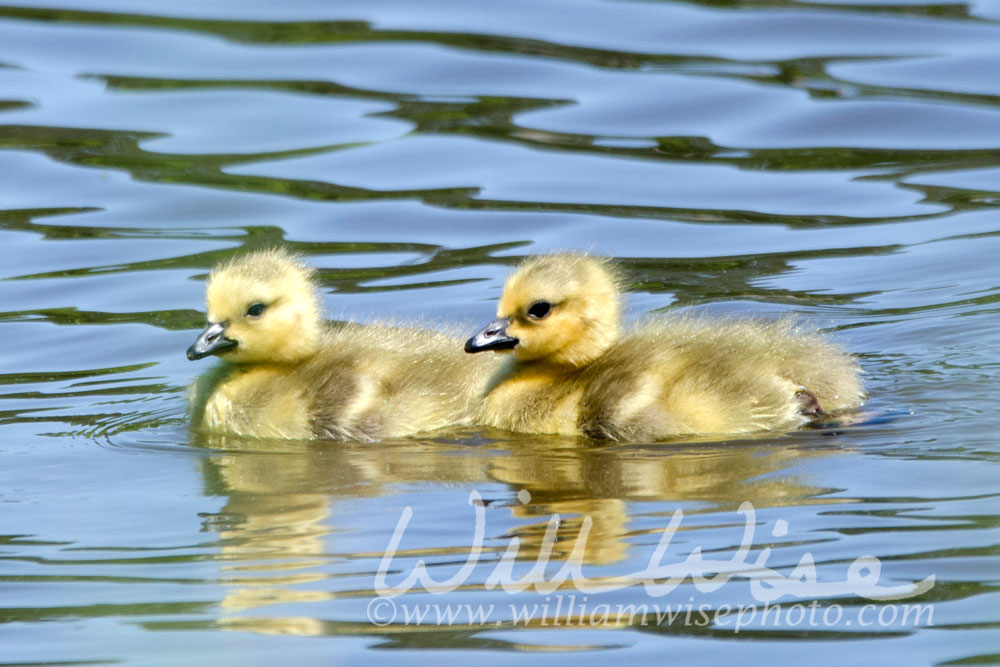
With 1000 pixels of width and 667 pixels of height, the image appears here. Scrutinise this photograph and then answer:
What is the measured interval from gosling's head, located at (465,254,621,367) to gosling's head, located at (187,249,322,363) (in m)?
0.74

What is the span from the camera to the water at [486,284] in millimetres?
4570

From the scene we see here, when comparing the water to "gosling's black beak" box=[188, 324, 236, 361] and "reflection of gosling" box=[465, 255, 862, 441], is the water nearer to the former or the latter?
"reflection of gosling" box=[465, 255, 862, 441]

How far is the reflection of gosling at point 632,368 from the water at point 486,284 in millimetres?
138

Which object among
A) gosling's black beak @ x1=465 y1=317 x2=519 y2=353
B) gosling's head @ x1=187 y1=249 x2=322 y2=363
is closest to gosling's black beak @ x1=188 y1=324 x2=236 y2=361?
gosling's head @ x1=187 y1=249 x2=322 y2=363

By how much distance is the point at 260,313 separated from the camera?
6.72 metres

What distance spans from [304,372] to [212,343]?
361 mm

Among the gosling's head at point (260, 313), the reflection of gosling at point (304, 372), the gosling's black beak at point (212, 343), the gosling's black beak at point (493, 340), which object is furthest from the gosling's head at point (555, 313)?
the gosling's black beak at point (212, 343)

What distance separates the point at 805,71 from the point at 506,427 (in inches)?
221

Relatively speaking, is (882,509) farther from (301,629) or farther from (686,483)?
(301,629)

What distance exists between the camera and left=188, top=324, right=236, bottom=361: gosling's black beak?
6609 millimetres

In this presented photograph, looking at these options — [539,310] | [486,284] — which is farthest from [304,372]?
[486,284]

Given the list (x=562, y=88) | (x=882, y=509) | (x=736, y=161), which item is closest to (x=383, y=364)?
(x=882, y=509)

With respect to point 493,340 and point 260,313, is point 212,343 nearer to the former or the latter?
point 260,313

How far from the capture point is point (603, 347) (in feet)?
21.7
